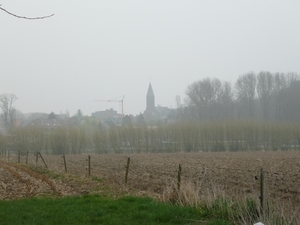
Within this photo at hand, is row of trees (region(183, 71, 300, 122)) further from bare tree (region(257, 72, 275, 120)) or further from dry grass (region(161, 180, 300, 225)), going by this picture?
dry grass (region(161, 180, 300, 225))

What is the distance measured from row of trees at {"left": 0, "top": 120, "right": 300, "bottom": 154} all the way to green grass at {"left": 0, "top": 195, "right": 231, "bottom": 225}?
53.6 metres

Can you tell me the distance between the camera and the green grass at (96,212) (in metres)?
8.39

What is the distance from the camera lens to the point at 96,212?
926 centimetres

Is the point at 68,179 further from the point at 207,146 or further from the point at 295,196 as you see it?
the point at 207,146

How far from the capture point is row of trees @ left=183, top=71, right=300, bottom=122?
86.6m

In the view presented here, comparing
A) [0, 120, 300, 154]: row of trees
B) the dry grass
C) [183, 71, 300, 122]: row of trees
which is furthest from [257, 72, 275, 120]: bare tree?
the dry grass

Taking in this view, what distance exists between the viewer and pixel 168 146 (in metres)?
64.8

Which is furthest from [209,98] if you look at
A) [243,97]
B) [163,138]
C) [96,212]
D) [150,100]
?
[96,212]

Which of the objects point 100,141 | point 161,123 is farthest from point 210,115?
point 100,141

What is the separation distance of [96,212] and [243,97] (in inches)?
3341

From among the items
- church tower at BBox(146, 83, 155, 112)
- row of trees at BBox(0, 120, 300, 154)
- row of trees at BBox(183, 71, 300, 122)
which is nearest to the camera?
row of trees at BBox(0, 120, 300, 154)

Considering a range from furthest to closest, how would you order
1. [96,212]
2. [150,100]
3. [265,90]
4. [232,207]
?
[150,100] → [265,90] → [96,212] → [232,207]

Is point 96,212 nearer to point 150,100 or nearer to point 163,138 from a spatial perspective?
point 163,138

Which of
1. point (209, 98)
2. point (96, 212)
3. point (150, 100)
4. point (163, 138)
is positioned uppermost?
point (150, 100)
